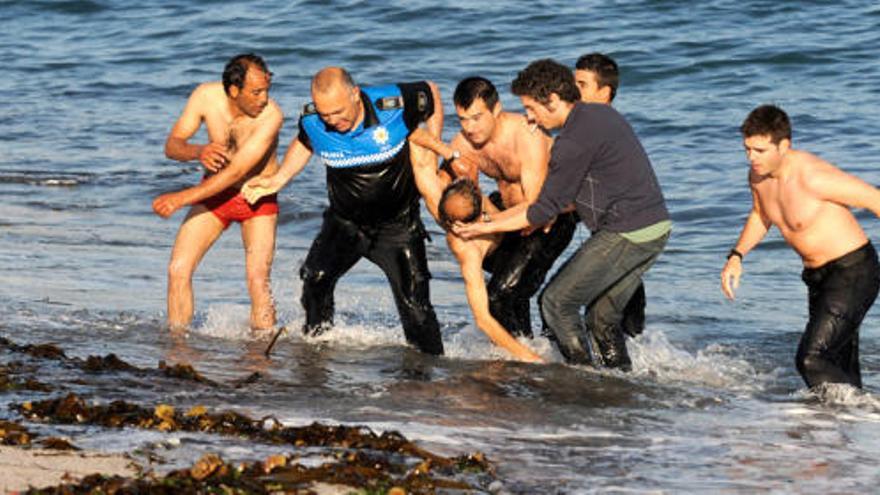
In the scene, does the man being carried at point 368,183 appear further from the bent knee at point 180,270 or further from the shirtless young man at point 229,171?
the bent knee at point 180,270

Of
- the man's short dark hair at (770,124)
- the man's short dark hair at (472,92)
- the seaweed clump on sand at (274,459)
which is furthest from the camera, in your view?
the man's short dark hair at (472,92)

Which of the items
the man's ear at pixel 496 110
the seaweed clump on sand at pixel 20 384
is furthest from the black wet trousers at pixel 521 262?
the seaweed clump on sand at pixel 20 384

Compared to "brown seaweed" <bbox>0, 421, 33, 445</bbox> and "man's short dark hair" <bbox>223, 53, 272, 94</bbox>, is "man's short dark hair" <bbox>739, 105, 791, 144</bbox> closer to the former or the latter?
"man's short dark hair" <bbox>223, 53, 272, 94</bbox>

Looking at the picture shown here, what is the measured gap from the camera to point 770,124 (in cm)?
792

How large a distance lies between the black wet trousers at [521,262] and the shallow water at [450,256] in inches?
14.7

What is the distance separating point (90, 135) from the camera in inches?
759

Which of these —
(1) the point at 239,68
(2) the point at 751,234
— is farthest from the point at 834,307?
(1) the point at 239,68

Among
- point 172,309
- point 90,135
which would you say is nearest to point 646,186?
point 172,309

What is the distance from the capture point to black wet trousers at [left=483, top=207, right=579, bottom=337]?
945cm

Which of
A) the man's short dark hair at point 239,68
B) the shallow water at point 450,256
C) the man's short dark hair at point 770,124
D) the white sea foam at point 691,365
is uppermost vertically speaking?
the man's short dark hair at point 239,68

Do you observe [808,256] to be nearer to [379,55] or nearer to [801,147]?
[801,147]

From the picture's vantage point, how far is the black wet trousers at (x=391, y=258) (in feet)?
30.3

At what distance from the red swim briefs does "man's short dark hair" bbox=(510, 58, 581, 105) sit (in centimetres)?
191

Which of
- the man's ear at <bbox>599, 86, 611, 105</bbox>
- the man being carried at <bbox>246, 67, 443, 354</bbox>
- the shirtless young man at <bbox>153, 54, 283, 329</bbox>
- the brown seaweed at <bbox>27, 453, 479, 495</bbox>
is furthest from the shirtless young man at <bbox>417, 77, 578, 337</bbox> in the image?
the brown seaweed at <bbox>27, 453, 479, 495</bbox>
